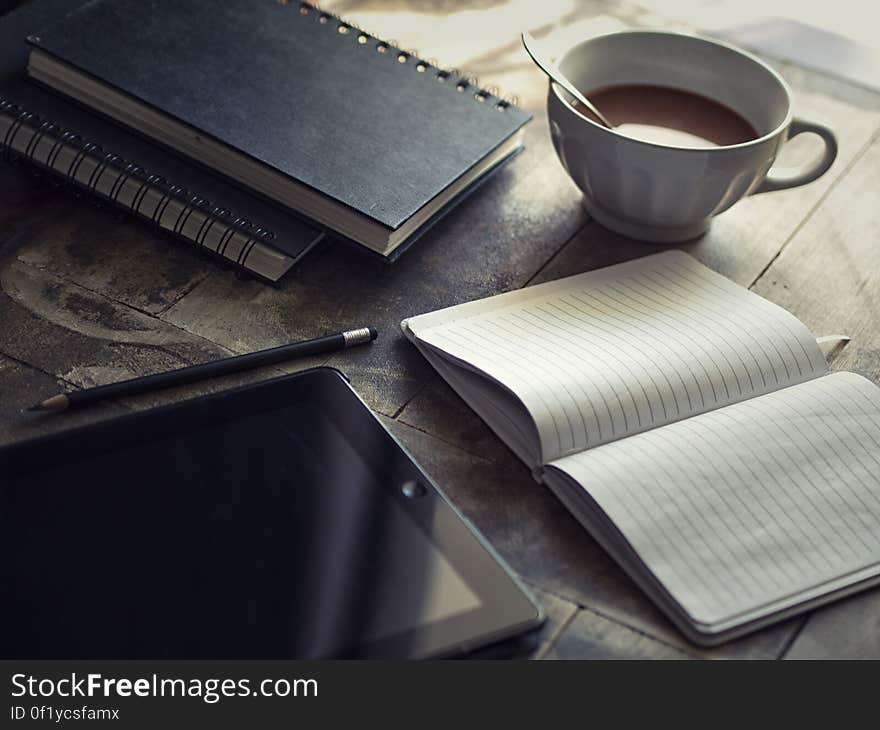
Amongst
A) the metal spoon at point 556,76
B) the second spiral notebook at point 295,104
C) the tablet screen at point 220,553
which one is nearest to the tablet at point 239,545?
the tablet screen at point 220,553

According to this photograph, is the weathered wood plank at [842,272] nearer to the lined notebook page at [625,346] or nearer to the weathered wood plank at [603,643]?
the lined notebook page at [625,346]

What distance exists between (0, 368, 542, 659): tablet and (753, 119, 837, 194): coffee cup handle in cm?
43

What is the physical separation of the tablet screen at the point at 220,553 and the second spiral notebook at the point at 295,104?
245 mm

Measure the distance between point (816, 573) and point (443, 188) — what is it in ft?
1.36

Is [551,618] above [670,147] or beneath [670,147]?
beneath

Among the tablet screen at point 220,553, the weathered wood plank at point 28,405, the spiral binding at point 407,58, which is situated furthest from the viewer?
the spiral binding at point 407,58

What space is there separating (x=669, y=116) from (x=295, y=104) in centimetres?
31

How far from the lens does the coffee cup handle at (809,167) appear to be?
0.92 meters

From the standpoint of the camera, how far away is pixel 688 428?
2.52 feet

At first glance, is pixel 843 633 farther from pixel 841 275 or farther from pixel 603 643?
pixel 841 275

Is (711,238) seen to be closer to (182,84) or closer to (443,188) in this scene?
(443,188)

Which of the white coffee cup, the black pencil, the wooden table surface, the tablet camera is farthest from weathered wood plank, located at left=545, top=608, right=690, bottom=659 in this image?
the white coffee cup

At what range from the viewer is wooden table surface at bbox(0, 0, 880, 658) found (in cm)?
69

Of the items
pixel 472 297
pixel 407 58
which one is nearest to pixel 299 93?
pixel 407 58
